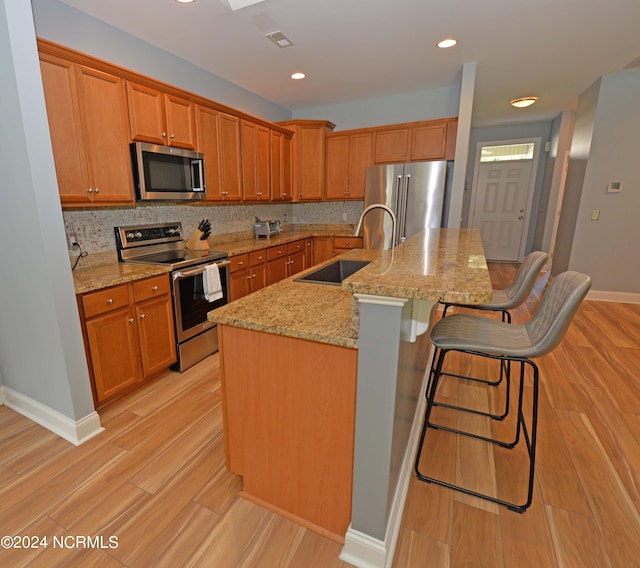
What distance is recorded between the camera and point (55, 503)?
4.95 ft

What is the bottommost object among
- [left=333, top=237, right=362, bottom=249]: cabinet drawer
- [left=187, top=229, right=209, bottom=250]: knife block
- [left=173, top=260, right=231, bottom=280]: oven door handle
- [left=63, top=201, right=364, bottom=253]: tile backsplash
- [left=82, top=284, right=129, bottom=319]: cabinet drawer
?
[left=82, top=284, right=129, bottom=319]: cabinet drawer

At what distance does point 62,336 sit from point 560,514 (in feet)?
8.38

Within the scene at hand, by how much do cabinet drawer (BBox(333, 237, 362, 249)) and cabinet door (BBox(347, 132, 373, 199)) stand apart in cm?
62

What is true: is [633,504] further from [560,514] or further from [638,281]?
[638,281]

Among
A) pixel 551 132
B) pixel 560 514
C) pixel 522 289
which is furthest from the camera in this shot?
pixel 551 132

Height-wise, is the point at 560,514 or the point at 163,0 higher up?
the point at 163,0

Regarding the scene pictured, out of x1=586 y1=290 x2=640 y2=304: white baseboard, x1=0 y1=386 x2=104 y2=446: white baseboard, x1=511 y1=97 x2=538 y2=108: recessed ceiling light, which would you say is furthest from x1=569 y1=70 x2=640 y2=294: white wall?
x1=0 y1=386 x2=104 y2=446: white baseboard

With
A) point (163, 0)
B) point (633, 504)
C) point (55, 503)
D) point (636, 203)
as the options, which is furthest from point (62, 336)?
point (636, 203)

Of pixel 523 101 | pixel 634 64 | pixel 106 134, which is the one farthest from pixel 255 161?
pixel 634 64

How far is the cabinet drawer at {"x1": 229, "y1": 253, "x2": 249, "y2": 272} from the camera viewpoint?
3166 mm

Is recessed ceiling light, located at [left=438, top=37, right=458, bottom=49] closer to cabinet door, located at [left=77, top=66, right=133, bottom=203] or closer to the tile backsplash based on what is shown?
the tile backsplash

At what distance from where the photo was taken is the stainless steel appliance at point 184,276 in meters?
2.58

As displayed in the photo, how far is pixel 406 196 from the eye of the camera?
3979 mm

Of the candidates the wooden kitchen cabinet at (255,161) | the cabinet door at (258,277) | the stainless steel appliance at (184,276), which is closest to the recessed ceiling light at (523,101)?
the wooden kitchen cabinet at (255,161)
